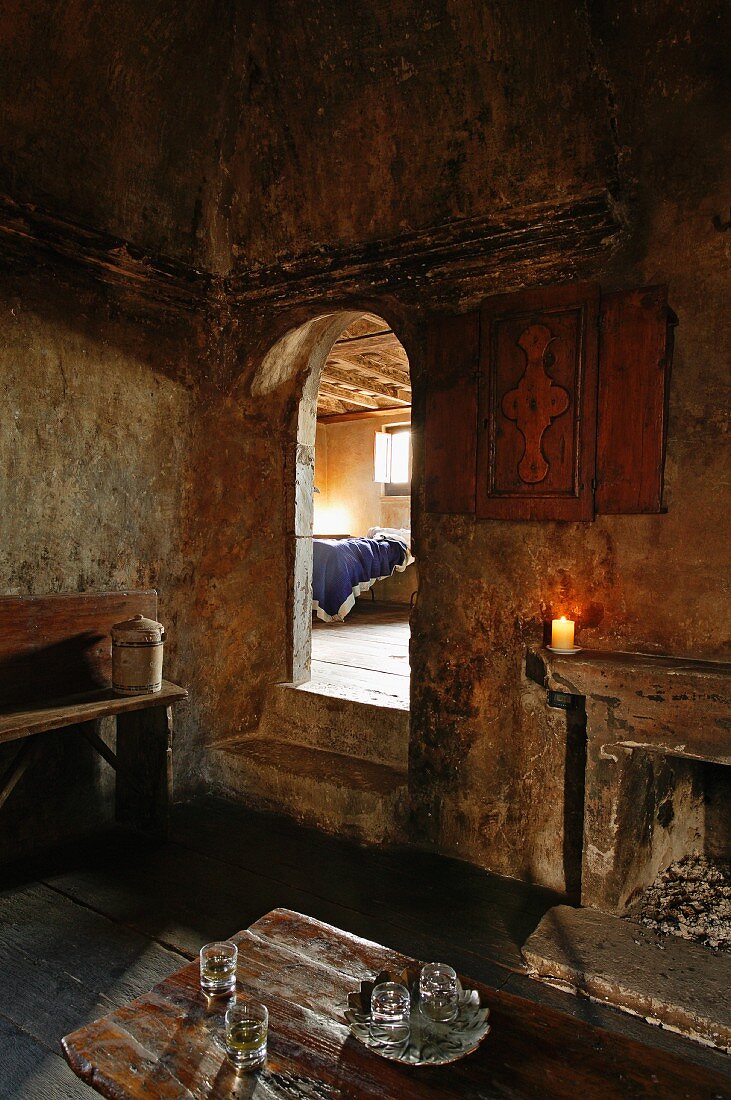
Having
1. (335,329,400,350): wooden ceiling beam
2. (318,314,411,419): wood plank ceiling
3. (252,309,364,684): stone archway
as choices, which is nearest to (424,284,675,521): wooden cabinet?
(252,309,364,684): stone archway

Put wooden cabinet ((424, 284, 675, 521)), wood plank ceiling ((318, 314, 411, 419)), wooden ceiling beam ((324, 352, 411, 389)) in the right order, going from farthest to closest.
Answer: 1. wooden ceiling beam ((324, 352, 411, 389))
2. wood plank ceiling ((318, 314, 411, 419))
3. wooden cabinet ((424, 284, 675, 521))

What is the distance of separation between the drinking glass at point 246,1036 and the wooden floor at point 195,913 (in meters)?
1.02

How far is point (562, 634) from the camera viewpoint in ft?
10.2

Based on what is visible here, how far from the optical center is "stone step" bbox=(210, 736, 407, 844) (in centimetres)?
368

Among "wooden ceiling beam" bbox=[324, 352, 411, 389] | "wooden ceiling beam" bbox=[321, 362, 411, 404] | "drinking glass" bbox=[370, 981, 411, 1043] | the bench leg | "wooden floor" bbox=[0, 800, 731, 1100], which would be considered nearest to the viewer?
"drinking glass" bbox=[370, 981, 411, 1043]

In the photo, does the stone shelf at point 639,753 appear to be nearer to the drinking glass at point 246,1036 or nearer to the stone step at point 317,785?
the stone step at point 317,785

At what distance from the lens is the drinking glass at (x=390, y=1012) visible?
4.83ft

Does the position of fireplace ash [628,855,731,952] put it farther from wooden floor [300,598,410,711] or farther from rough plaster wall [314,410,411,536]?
rough plaster wall [314,410,411,536]

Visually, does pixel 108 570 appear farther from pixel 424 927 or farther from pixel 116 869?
pixel 424 927

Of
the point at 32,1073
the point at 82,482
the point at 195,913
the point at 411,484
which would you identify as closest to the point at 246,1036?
the point at 32,1073

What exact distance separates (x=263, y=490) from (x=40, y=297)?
1.63m

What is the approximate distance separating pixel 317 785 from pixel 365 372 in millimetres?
7747

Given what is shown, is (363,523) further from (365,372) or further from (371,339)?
(371,339)

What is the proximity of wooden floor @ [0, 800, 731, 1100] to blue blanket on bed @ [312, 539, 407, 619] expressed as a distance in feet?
13.5
